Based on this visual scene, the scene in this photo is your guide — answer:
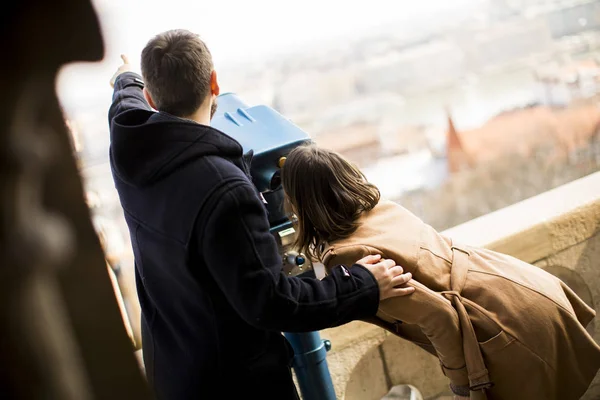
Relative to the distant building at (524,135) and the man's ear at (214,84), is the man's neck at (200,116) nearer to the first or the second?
the man's ear at (214,84)

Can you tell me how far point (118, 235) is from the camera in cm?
231

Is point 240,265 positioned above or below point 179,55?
below

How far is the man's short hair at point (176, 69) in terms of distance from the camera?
1.43 meters

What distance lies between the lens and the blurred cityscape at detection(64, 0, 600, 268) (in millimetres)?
3121

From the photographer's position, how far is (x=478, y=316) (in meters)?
Result: 1.79

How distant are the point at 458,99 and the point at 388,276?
210cm

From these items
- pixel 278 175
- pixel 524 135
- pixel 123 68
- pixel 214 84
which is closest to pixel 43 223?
pixel 214 84

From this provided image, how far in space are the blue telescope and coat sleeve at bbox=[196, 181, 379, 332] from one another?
1.11 ft

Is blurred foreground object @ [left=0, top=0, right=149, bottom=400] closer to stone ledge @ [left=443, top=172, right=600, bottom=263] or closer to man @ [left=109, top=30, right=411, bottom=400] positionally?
man @ [left=109, top=30, right=411, bottom=400]

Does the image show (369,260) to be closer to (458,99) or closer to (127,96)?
(127,96)

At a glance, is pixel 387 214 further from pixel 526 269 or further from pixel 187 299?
pixel 187 299

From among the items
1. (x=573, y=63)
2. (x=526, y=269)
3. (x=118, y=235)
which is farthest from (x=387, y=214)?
(x=573, y=63)

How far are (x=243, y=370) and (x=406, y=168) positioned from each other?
1.89 metres

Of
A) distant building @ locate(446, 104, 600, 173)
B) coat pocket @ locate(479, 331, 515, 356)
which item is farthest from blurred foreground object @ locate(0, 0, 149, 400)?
distant building @ locate(446, 104, 600, 173)
